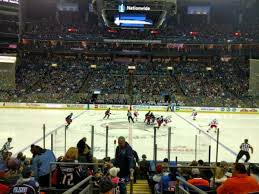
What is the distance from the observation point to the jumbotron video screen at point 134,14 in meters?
24.2

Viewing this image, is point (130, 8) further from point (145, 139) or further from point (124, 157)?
point (124, 157)

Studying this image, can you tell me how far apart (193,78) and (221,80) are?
3339 millimetres

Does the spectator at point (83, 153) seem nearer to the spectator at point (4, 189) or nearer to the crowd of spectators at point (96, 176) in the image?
the crowd of spectators at point (96, 176)

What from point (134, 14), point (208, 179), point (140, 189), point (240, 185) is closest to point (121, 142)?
point (140, 189)

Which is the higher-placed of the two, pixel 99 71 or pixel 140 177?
pixel 99 71

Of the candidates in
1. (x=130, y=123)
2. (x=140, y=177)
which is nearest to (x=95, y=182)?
(x=140, y=177)

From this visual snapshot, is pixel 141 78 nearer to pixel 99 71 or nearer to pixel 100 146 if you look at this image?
pixel 99 71

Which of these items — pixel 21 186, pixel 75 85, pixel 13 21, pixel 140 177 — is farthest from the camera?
pixel 75 85

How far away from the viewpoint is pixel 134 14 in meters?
25.4

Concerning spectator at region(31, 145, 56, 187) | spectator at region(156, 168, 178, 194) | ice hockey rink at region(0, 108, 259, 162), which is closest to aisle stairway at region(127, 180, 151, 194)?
spectator at region(156, 168, 178, 194)

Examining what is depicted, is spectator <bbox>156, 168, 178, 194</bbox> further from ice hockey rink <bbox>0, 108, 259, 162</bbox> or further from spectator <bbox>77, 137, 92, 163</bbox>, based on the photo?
ice hockey rink <bbox>0, 108, 259, 162</bbox>

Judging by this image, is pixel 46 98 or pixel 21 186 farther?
pixel 46 98

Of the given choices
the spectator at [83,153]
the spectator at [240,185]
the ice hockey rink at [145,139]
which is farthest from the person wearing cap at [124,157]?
the ice hockey rink at [145,139]

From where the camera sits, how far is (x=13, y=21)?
1629 inches
